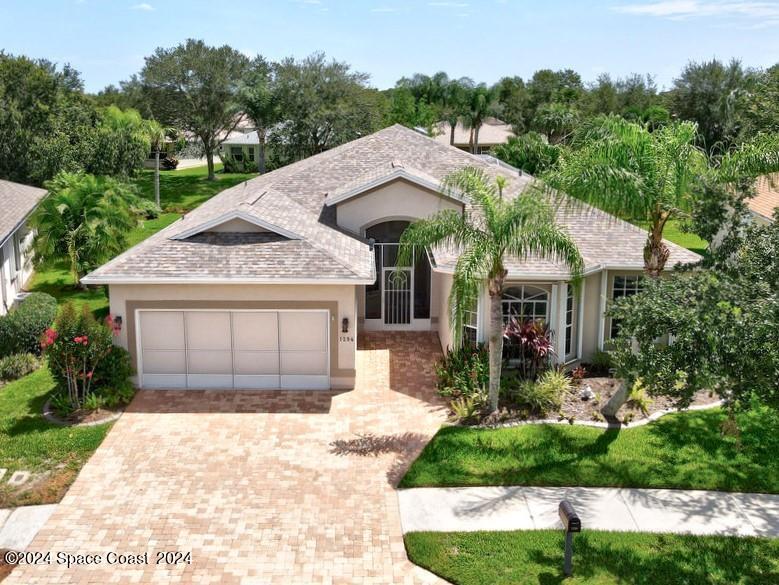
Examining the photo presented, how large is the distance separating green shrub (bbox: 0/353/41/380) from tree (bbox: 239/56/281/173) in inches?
1349

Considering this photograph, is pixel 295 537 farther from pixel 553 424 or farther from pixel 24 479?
pixel 553 424

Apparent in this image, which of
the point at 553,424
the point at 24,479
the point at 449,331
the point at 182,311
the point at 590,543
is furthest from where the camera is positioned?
the point at 449,331

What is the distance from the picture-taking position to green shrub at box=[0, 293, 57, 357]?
69.6 feet

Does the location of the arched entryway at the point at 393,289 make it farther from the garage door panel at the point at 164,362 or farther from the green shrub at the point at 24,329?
the green shrub at the point at 24,329

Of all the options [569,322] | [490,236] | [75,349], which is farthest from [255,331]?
[569,322]

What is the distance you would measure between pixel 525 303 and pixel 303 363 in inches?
236

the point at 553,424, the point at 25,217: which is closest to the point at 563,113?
the point at 25,217

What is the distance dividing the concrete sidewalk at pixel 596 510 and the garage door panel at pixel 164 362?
754 centimetres

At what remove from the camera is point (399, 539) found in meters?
12.6

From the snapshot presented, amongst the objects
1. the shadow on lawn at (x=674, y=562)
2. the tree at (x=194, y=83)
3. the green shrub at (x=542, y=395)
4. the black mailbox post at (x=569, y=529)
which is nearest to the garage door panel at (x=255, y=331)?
the green shrub at (x=542, y=395)

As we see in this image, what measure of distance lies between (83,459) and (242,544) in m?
4.82

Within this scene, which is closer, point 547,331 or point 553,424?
point 553,424

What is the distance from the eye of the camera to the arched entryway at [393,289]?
2356 cm

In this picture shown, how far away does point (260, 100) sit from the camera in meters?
51.7
